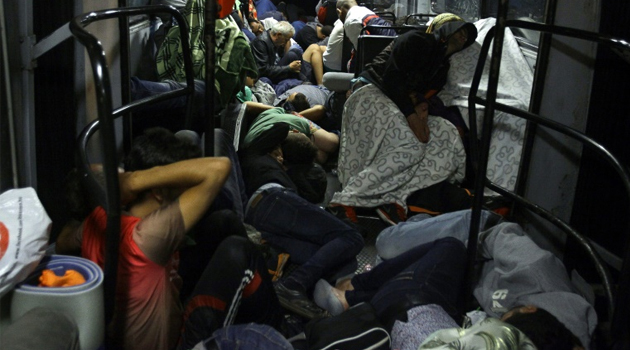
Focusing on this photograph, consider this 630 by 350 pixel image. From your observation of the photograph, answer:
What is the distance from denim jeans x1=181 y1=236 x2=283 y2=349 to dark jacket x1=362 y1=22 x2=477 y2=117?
1853 mm

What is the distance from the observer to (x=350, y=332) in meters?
2.15

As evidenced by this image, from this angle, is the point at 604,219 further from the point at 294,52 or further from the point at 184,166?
the point at 294,52

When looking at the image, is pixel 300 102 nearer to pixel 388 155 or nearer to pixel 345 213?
pixel 388 155

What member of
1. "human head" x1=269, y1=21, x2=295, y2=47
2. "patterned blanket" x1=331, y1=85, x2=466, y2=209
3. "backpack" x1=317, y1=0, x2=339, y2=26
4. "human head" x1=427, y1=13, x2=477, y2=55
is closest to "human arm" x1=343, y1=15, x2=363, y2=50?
"human head" x1=269, y1=21, x2=295, y2=47

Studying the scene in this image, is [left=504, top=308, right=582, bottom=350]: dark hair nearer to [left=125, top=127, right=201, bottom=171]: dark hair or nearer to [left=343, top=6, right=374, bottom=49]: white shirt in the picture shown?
[left=125, top=127, right=201, bottom=171]: dark hair

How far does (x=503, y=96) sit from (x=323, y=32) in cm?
517

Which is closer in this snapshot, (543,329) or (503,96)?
(543,329)

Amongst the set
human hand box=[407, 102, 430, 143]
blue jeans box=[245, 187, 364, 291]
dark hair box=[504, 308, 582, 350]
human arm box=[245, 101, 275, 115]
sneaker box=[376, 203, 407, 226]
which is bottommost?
sneaker box=[376, 203, 407, 226]

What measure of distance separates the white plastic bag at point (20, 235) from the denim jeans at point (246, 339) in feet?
2.01

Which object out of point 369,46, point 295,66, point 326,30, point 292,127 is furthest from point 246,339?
point 326,30

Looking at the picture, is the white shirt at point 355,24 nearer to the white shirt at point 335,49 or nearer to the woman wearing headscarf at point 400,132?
the white shirt at point 335,49

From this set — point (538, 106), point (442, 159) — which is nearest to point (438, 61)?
point (442, 159)

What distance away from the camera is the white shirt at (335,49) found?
7.02 m

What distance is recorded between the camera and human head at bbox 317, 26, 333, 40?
8.67 metres
